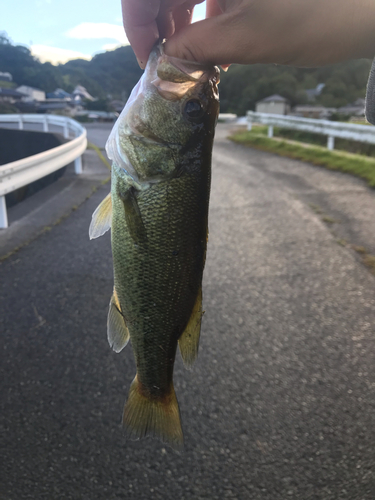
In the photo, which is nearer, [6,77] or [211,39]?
[211,39]

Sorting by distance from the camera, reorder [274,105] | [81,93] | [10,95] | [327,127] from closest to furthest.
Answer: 1. [327,127]
2. [274,105]
3. [10,95]
4. [81,93]

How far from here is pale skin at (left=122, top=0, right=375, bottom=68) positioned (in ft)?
4.66

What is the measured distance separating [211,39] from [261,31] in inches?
6.8

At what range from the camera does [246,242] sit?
578cm

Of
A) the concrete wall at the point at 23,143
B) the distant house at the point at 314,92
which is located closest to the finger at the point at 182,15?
the concrete wall at the point at 23,143

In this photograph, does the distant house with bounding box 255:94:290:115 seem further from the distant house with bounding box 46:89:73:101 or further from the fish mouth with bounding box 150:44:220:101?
the fish mouth with bounding box 150:44:220:101

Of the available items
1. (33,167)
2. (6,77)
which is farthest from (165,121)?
(6,77)

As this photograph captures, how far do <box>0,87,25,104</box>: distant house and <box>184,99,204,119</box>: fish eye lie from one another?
180 ft

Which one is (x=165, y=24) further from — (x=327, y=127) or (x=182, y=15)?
(x=327, y=127)

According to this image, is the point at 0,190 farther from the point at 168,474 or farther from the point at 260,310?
the point at 168,474

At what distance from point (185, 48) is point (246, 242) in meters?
4.43

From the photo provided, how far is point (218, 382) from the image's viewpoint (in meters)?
3.11

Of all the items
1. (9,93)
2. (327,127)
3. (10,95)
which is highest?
(9,93)

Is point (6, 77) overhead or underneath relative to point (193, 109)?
overhead
